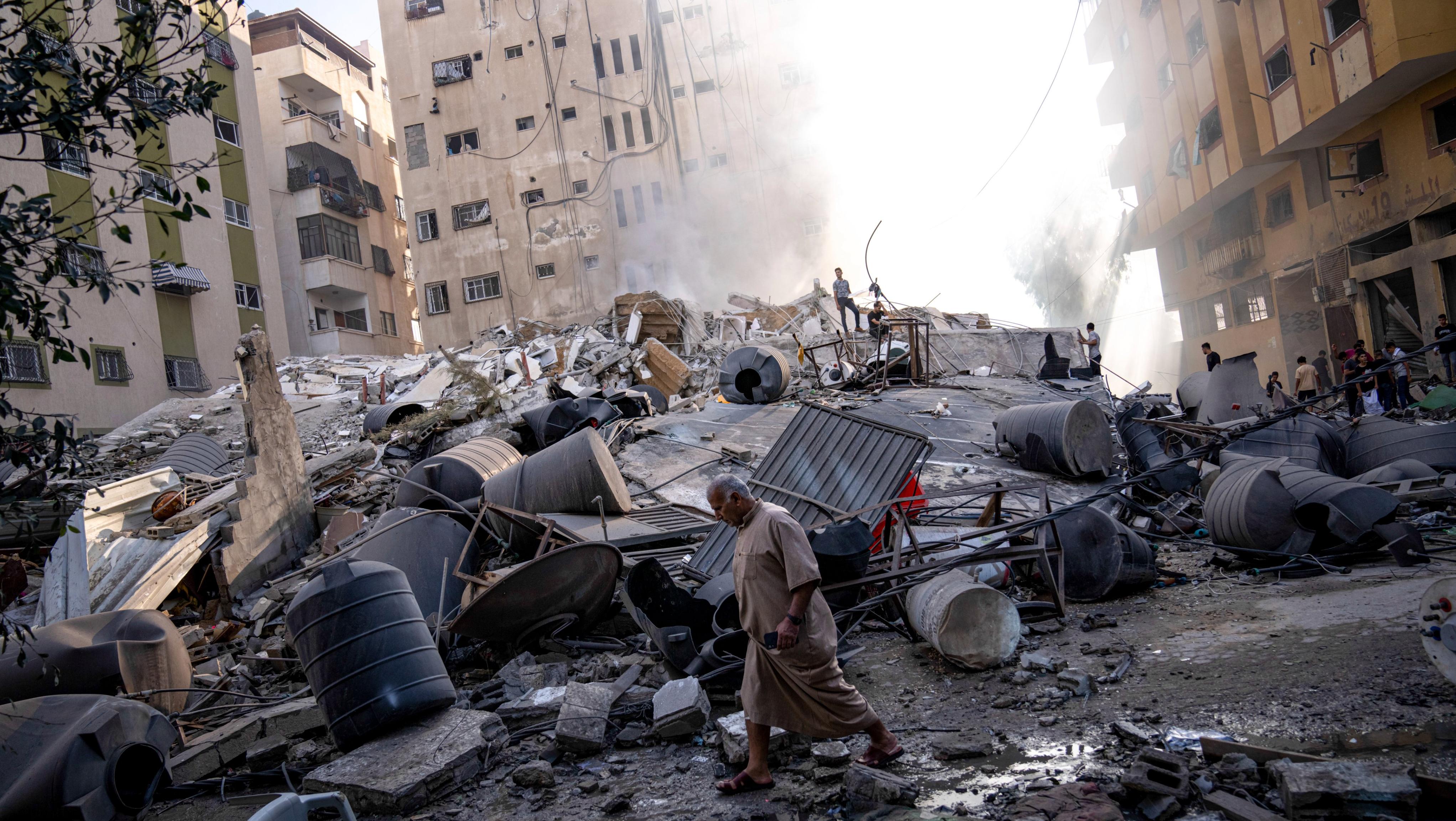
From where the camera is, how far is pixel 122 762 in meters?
4.45

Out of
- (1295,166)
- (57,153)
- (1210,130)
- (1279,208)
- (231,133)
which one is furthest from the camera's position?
(231,133)

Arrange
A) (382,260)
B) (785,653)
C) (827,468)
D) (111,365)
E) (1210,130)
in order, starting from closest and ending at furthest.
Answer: (785,653) < (827,468) < (111,365) < (1210,130) < (382,260)

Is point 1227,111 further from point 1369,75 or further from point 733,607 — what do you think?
point 733,607

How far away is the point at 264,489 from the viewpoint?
29.5 feet

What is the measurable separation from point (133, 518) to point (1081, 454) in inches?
417

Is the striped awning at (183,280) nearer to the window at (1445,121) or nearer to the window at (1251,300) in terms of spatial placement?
the window at (1445,121)

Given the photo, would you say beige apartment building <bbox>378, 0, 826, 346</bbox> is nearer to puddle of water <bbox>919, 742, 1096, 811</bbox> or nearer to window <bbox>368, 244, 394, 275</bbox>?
window <bbox>368, 244, 394, 275</bbox>

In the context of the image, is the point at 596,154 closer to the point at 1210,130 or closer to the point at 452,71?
the point at 452,71

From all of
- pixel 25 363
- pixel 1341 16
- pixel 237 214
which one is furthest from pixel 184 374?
pixel 1341 16

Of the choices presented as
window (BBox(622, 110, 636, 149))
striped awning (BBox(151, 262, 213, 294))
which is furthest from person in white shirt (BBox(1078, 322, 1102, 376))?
window (BBox(622, 110, 636, 149))

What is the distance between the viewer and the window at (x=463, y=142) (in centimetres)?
3294

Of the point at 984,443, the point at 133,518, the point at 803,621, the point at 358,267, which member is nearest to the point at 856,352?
the point at 984,443

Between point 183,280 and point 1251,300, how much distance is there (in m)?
29.0

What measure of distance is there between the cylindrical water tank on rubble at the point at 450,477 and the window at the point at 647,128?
25.9m
